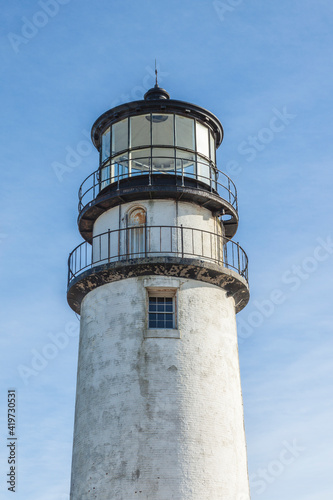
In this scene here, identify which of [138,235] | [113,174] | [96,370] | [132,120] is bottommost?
[96,370]

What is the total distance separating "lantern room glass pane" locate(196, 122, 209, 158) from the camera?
24.8 meters

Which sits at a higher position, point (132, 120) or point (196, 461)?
point (132, 120)

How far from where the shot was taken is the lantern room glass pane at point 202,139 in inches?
976

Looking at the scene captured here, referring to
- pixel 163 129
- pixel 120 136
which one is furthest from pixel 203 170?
pixel 120 136

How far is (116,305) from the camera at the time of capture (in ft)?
73.7

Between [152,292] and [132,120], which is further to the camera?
[132,120]

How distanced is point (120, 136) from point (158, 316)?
6.38 metres

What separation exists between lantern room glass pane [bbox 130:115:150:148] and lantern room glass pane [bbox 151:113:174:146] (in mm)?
233

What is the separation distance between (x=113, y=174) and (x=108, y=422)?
8.17 m

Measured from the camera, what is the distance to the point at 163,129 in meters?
24.7

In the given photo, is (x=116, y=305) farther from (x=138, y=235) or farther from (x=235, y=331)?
(x=235, y=331)

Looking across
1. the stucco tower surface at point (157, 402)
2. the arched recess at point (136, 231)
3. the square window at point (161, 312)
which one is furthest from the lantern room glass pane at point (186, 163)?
the square window at point (161, 312)

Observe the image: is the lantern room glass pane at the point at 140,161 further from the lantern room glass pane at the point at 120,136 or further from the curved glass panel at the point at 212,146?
the curved glass panel at the point at 212,146

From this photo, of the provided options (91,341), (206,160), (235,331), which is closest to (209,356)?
(235,331)
